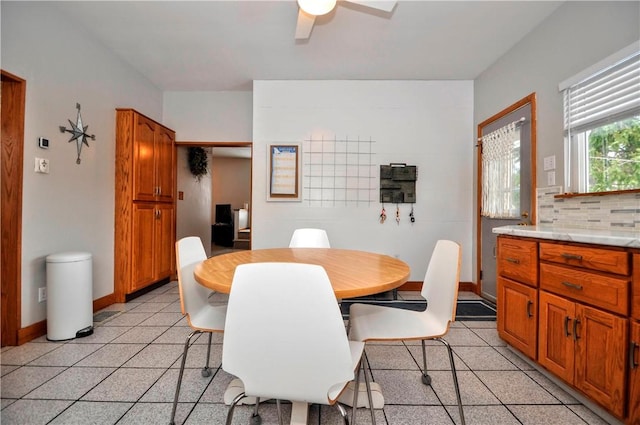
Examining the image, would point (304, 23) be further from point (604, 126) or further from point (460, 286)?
point (460, 286)

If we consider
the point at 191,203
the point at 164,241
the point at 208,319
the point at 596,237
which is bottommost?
the point at 208,319

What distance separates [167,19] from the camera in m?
2.49

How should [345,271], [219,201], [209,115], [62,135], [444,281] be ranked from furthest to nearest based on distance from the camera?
[219,201] → [209,115] → [62,135] → [444,281] → [345,271]

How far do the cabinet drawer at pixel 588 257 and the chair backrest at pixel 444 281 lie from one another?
636mm

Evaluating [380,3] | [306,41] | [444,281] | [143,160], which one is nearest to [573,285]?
[444,281]

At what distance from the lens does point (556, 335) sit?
5.16 ft

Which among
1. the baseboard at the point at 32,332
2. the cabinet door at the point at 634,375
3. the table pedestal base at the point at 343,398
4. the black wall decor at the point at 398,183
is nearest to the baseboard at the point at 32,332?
the baseboard at the point at 32,332

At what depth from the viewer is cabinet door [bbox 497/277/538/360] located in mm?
1731

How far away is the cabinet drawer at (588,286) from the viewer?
1.25m

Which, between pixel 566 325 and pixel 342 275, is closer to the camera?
pixel 342 275

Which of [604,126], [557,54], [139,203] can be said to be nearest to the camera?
[604,126]

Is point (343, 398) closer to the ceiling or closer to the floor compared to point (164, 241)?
closer to the floor

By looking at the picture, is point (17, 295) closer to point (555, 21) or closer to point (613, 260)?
point (613, 260)

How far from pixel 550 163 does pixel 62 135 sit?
13.5ft
